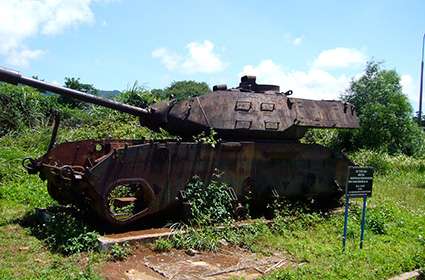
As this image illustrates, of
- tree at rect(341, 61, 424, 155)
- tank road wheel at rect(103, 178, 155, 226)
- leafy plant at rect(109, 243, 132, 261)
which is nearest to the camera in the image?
leafy plant at rect(109, 243, 132, 261)

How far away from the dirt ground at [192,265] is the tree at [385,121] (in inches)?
653

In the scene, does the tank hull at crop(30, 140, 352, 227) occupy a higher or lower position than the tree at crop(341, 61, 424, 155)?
lower

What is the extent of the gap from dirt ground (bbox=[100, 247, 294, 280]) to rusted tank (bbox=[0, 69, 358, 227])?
890 millimetres

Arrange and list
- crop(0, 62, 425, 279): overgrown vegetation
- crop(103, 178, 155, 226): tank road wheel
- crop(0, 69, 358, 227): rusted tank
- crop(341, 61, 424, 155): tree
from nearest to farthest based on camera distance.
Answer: crop(0, 62, 425, 279): overgrown vegetation < crop(103, 178, 155, 226): tank road wheel < crop(0, 69, 358, 227): rusted tank < crop(341, 61, 424, 155): tree

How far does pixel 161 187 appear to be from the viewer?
802 cm

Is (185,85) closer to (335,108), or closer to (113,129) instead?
(113,129)

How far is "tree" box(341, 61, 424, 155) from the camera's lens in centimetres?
2302

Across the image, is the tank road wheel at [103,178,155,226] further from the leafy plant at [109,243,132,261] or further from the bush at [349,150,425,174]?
the bush at [349,150,425,174]

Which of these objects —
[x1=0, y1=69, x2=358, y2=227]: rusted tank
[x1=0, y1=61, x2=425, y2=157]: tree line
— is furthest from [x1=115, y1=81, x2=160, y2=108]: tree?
[x1=0, y1=69, x2=358, y2=227]: rusted tank

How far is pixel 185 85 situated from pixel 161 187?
40.9m

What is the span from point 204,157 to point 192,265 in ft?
6.98

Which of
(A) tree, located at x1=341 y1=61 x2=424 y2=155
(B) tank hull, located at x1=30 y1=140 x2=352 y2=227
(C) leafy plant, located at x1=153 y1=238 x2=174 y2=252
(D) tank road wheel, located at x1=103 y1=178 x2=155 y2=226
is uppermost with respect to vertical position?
(A) tree, located at x1=341 y1=61 x2=424 y2=155

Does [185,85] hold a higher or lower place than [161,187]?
higher

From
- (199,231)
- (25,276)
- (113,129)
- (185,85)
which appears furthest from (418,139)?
(185,85)
